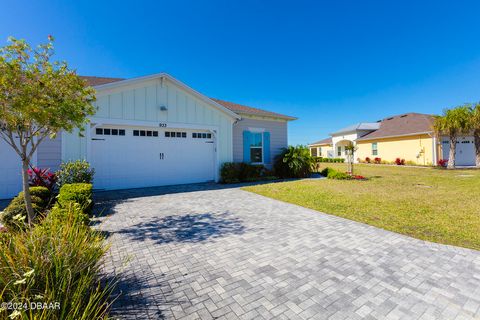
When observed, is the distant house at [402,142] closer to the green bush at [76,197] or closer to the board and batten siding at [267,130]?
the board and batten siding at [267,130]

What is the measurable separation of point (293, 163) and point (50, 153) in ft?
38.3

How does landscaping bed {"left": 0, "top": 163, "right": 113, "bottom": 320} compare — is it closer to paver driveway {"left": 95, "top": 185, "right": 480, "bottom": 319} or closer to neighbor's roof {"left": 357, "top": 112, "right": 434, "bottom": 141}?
paver driveway {"left": 95, "top": 185, "right": 480, "bottom": 319}

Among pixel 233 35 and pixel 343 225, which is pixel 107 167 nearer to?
pixel 343 225

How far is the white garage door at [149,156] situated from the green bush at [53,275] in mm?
6902

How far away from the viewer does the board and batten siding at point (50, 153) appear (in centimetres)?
749

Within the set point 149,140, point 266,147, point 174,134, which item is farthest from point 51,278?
point 266,147

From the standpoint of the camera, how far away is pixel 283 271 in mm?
2922

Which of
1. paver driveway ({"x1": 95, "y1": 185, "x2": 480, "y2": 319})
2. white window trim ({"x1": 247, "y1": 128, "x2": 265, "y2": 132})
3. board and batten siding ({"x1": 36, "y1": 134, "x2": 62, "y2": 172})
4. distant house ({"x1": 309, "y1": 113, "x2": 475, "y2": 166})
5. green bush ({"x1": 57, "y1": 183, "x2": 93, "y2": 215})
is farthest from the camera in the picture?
distant house ({"x1": 309, "y1": 113, "x2": 475, "y2": 166})

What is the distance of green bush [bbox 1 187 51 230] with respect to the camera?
386 centimetres

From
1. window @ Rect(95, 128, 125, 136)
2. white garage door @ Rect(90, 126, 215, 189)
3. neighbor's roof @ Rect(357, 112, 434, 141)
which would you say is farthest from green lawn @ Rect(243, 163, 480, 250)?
neighbor's roof @ Rect(357, 112, 434, 141)

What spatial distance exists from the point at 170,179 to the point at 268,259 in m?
7.97

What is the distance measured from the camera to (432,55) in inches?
556

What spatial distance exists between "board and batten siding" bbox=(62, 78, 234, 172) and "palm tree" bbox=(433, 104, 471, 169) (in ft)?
59.8

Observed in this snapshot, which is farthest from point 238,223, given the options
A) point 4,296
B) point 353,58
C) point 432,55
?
point 432,55
